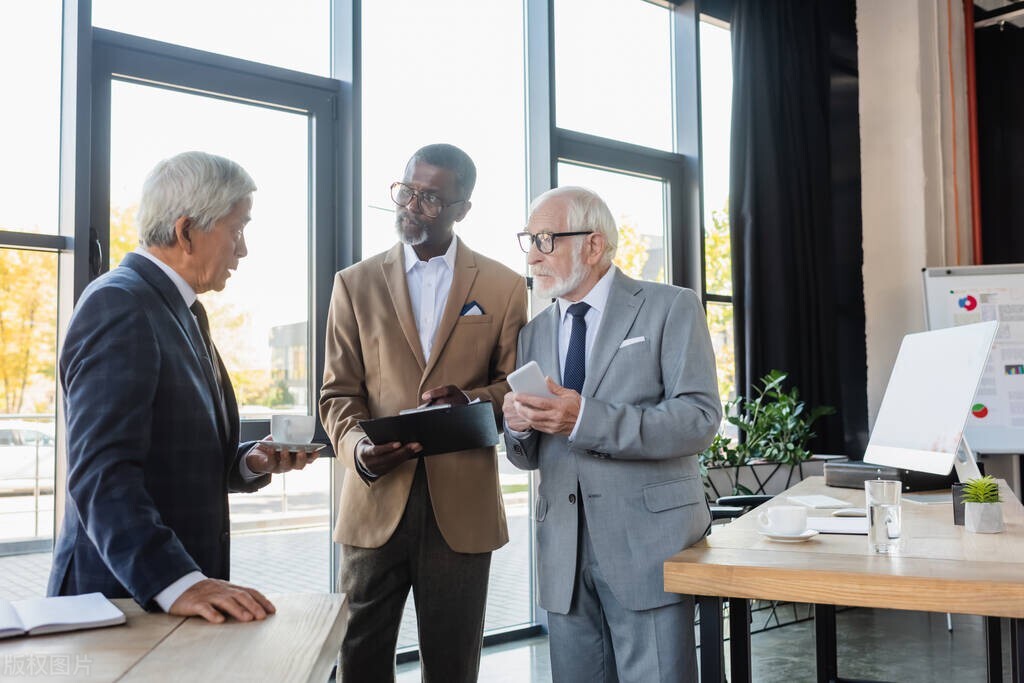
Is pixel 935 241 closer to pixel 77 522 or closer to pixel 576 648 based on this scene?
pixel 576 648

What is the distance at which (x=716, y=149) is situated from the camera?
540cm

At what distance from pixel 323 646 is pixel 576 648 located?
3.34ft

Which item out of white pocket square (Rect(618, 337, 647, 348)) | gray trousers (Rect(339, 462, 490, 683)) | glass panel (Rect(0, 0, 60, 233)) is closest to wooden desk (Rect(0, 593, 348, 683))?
gray trousers (Rect(339, 462, 490, 683))

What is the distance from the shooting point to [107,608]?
3.97 ft

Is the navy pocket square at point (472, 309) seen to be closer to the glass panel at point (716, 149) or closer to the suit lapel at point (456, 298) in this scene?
the suit lapel at point (456, 298)

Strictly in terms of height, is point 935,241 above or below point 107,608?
above

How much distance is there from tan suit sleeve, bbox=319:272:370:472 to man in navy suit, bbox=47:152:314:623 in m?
0.41

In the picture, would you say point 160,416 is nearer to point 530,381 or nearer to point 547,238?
point 530,381

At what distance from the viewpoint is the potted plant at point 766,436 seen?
15.5 feet

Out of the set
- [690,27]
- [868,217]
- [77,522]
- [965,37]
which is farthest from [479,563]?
[965,37]

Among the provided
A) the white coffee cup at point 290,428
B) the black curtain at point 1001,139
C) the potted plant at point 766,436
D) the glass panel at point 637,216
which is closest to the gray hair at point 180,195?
the white coffee cup at point 290,428

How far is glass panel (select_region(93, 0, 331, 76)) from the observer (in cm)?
314

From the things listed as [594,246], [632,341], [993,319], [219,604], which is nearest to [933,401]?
[632,341]

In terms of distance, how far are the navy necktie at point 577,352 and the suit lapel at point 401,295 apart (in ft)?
Result: 1.23
